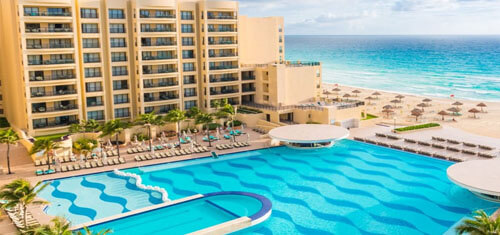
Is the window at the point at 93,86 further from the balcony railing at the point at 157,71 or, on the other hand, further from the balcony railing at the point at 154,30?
the balcony railing at the point at 154,30

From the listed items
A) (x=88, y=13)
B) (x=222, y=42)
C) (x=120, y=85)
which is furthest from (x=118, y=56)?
(x=222, y=42)

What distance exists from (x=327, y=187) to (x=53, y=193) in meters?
22.6

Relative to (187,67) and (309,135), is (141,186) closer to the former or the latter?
(309,135)

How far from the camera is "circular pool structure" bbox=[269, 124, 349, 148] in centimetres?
4957

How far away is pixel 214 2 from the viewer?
63406 mm

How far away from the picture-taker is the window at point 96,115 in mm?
56906

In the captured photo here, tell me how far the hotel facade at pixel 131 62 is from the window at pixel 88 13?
114 millimetres

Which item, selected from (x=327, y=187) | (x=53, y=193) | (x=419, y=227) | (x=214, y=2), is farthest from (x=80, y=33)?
(x=419, y=227)

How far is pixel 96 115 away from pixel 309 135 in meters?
25.8

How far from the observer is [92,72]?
56.6 m

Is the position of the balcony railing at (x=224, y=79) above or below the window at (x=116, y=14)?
below

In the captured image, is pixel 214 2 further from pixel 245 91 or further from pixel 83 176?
pixel 83 176

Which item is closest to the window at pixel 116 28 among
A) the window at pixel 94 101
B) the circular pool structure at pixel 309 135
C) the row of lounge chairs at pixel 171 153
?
the window at pixel 94 101

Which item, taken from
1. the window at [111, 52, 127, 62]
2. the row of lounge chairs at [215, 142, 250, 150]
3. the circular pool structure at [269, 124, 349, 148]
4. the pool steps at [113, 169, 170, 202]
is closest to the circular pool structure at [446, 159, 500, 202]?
the circular pool structure at [269, 124, 349, 148]
